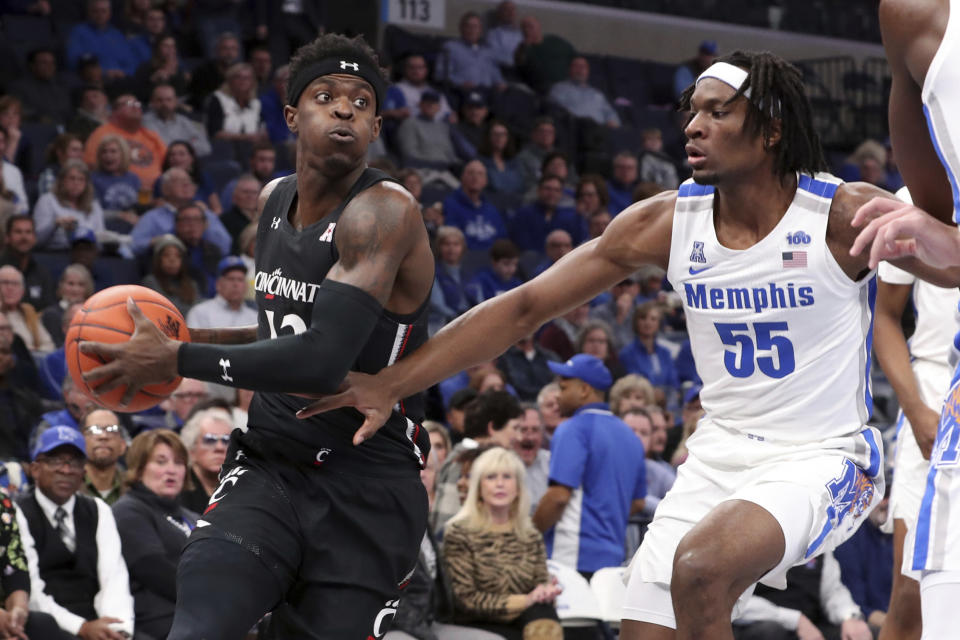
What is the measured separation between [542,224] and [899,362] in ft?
28.6

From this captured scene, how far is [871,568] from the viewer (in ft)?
29.0

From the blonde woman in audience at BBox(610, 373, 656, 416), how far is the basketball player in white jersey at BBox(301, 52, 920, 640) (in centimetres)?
524

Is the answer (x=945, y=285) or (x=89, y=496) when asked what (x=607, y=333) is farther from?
(x=945, y=285)

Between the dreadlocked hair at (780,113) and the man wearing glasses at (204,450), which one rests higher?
the dreadlocked hair at (780,113)

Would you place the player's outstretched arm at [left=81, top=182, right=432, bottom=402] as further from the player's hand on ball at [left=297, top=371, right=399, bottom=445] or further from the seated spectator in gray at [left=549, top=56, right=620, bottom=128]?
the seated spectator in gray at [left=549, top=56, right=620, bottom=128]

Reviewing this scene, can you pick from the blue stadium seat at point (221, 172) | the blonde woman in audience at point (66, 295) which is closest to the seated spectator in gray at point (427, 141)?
the blue stadium seat at point (221, 172)

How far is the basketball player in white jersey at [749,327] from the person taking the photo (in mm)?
4133

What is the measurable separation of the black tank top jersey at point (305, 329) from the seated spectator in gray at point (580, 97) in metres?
12.6

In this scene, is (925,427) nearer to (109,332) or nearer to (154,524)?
(109,332)

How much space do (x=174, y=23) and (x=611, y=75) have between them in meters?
6.46

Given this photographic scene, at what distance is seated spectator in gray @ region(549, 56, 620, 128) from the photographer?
16641mm

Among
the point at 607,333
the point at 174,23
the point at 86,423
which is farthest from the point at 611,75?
the point at 86,423

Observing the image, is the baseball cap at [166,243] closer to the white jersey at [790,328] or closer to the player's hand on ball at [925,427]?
the player's hand on ball at [925,427]

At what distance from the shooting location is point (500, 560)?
738 centimetres
